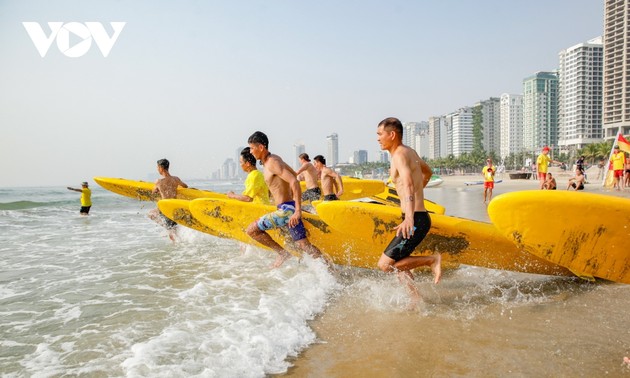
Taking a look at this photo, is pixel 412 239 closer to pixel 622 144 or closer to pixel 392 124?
pixel 392 124

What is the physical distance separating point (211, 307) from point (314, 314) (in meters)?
0.94

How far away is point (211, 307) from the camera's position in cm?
360

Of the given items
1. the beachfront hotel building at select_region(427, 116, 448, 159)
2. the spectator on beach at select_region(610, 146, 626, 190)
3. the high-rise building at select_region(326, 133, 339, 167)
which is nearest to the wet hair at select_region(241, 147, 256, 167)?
the spectator on beach at select_region(610, 146, 626, 190)

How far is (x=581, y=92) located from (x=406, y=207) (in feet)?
333

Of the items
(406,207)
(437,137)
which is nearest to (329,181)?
(406,207)

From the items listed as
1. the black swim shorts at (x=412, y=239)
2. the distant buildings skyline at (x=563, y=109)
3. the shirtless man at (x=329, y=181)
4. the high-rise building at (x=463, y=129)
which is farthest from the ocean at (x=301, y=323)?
the high-rise building at (x=463, y=129)

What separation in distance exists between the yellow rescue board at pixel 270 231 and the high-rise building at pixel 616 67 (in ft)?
291

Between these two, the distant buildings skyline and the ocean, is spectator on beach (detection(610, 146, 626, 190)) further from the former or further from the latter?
the distant buildings skyline

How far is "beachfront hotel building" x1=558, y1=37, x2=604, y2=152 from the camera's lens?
8400 cm

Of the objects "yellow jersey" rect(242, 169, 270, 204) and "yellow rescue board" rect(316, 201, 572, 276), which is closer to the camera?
"yellow rescue board" rect(316, 201, 572, 276)

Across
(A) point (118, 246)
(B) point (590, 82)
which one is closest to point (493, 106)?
(B) point (590, 82)

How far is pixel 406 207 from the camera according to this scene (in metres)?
3.11

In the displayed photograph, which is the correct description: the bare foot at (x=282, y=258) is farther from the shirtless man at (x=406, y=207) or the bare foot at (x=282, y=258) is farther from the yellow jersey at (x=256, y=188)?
the shirtless man at (x=406, y=207)

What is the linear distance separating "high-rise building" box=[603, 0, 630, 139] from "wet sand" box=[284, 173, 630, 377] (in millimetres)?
88739
